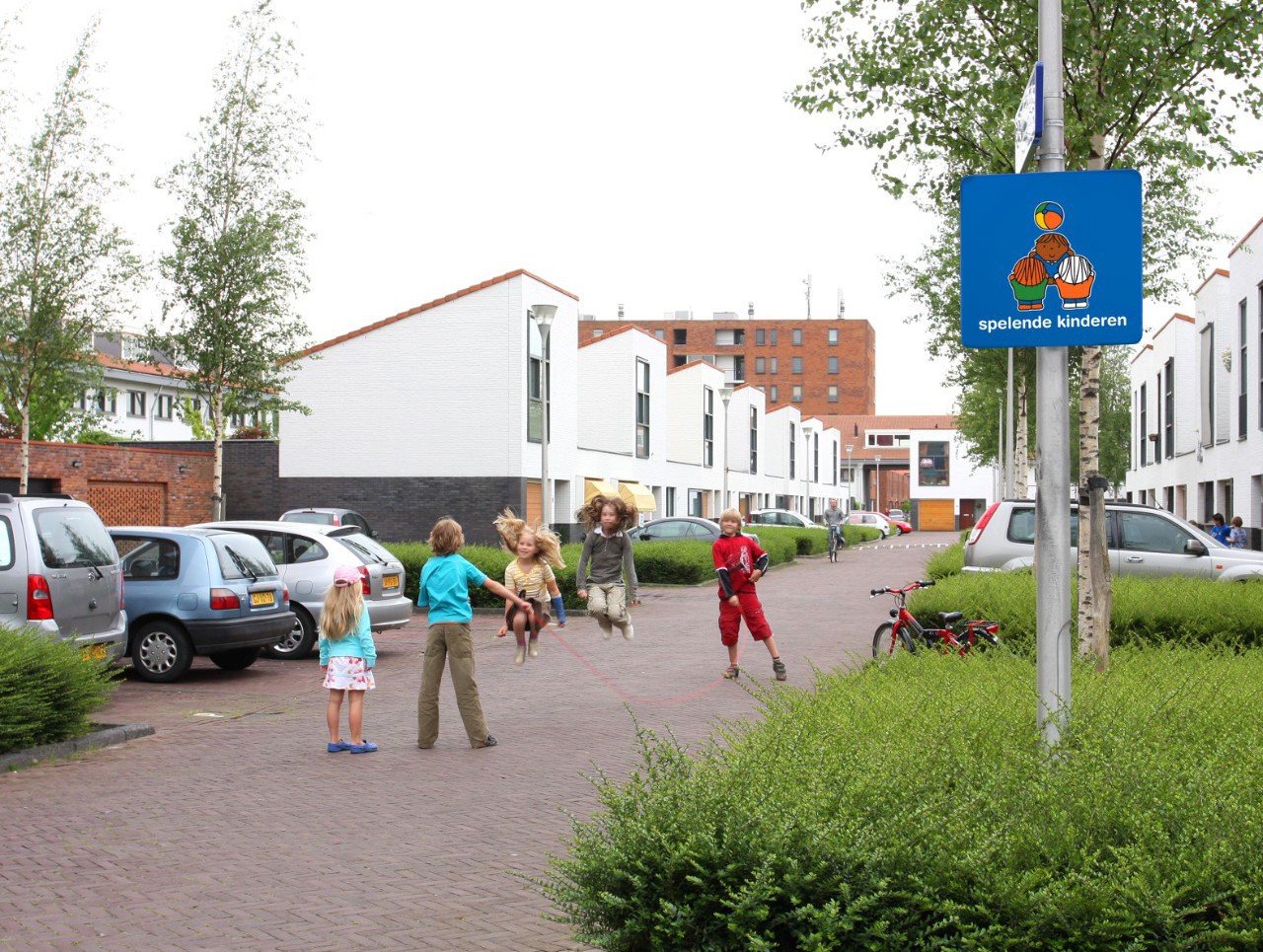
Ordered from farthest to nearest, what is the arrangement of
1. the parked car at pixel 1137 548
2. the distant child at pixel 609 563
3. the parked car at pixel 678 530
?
the parked car at pixel 678 530 → the parked car at pixel 1137 548 → the distant child at pixel 609 563

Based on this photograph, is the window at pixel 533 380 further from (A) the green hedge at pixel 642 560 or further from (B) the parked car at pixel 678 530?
(B) the parked car at pixel 678 530

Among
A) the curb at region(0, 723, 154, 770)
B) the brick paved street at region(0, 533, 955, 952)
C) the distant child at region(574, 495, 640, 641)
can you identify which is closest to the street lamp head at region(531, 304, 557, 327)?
the brick paved street at region(0, 533, 955, 952)

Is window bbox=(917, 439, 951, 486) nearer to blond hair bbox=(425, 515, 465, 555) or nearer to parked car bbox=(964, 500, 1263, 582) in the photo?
parked car bbox=(964, 500, 1263, 582)

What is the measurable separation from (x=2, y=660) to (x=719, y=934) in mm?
6275

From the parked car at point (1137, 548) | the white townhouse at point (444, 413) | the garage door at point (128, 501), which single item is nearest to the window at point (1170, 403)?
the white townhouse at point (444, 413)

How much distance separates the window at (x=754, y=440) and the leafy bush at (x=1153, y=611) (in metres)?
53.4

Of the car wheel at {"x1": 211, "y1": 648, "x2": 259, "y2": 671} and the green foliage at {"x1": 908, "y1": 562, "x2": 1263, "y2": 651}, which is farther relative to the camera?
the car wheel at {"x1": 211, "y1": 648, "x2": 259, "y2": 671}

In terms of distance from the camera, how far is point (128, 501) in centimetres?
3198

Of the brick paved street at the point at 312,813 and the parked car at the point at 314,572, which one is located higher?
the parked car at the point at 314,572

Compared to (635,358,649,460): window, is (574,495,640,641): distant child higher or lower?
lower

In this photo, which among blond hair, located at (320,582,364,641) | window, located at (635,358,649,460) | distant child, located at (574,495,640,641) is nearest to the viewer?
blond hair, located at (320,582,364,641)

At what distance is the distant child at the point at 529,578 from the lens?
11109 mm

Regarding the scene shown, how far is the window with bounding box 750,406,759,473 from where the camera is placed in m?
66.4

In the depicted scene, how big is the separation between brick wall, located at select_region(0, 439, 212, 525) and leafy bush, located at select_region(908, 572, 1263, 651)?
2083cm
